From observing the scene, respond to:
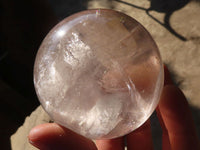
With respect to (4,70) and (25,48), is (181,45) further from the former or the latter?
(4,70)

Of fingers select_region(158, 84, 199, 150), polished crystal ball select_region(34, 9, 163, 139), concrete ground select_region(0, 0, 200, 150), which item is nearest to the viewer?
polished crystal ball select_region(34, 9, 163, 139)

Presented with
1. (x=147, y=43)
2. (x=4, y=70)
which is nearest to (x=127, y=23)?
(x=147, y=43)

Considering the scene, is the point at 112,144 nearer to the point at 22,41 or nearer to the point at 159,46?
the point at 159,46

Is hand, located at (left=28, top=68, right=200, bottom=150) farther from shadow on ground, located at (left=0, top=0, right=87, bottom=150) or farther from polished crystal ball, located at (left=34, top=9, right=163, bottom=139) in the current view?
shadow on ground, located at (left=0, top=0, right=87, bottom=150)

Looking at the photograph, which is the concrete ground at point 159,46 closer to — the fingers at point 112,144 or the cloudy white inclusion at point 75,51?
the fingers at point 112,144

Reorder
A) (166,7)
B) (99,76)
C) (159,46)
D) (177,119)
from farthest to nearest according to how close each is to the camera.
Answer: (166,7) < (159,46) < (177,119) < (99,76)

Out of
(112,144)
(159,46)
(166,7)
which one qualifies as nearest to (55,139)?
(112,144)

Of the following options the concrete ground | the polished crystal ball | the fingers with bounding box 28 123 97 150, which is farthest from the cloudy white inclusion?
the concrete ground
